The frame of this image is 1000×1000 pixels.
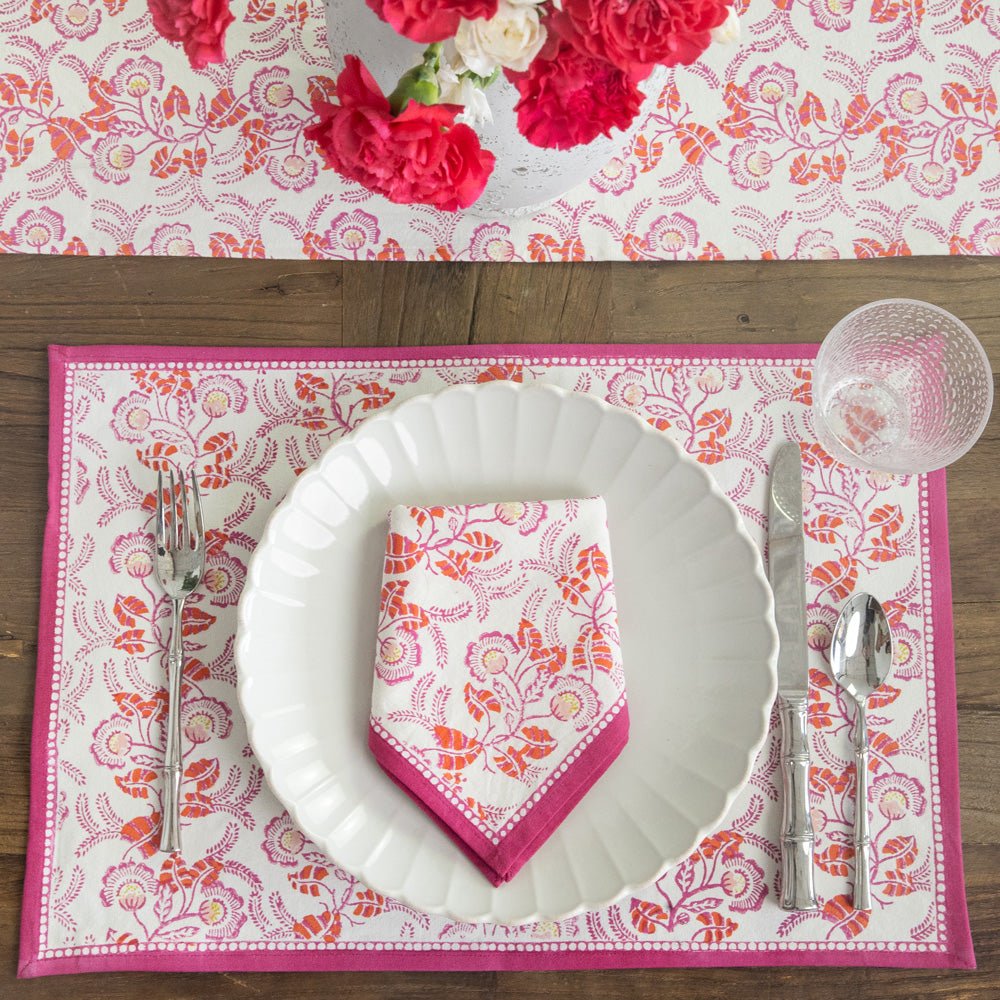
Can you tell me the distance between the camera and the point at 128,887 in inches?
32.4

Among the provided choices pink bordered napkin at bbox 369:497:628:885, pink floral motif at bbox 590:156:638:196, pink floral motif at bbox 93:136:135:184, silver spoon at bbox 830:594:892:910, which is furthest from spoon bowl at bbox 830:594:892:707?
pink floral motif at bbox 93:136:135:184

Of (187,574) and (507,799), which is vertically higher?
(187,574)

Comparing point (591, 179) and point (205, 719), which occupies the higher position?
point (591, 179)

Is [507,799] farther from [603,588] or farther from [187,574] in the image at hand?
[187,574]

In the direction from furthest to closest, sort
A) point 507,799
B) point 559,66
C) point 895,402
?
point 895,402 < point 507,799 < point 559,66

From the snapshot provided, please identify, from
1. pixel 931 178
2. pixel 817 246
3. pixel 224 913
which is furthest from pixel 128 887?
pixel 931 178

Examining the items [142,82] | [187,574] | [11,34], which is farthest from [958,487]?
[11,34]

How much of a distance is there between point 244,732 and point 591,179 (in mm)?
595

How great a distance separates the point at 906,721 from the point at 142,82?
3.00 feet

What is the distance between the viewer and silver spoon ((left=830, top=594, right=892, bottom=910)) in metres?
0.82

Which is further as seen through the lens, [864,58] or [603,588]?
[864,58]

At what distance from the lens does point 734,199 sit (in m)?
0.88

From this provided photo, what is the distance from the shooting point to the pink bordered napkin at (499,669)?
0.75 metres

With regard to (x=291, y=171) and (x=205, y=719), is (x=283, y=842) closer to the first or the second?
(x=205, y=719)
